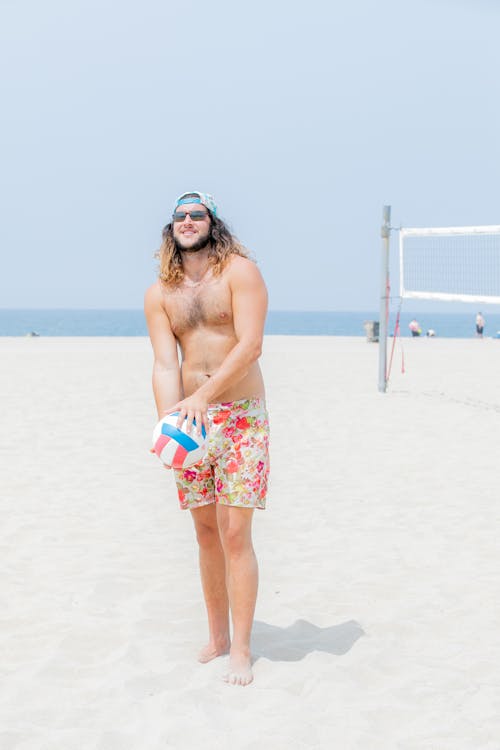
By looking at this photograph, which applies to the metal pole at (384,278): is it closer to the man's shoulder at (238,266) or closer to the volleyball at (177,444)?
the man's shoulder at (238,266)

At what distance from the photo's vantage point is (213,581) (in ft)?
12.3

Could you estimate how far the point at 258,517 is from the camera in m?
6.21

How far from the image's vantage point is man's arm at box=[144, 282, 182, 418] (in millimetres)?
3541

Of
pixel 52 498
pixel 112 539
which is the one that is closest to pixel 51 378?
pixel 52 498

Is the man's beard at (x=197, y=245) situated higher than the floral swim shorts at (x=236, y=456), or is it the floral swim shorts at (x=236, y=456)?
the man's beard at (x=197, y=245)

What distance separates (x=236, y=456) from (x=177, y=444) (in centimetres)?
31

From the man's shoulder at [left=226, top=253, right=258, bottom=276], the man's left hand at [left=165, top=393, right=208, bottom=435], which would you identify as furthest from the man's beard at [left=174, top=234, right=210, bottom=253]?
the man's left hand at [left=165, top=393, right=208, bottom=435]

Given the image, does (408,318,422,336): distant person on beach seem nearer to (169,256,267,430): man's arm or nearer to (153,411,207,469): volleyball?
(169,256,267,430): man's arm

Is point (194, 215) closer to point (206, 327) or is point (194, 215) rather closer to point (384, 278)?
point (206, 327)

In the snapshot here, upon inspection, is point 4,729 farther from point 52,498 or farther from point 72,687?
point 52,498

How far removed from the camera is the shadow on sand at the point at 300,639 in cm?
386

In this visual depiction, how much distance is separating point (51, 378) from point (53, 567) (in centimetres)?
1189

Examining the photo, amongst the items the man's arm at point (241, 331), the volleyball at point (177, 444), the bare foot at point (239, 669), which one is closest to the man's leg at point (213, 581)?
the bare foot at point (239, 669)

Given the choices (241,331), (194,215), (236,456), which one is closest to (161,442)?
(236,456)
